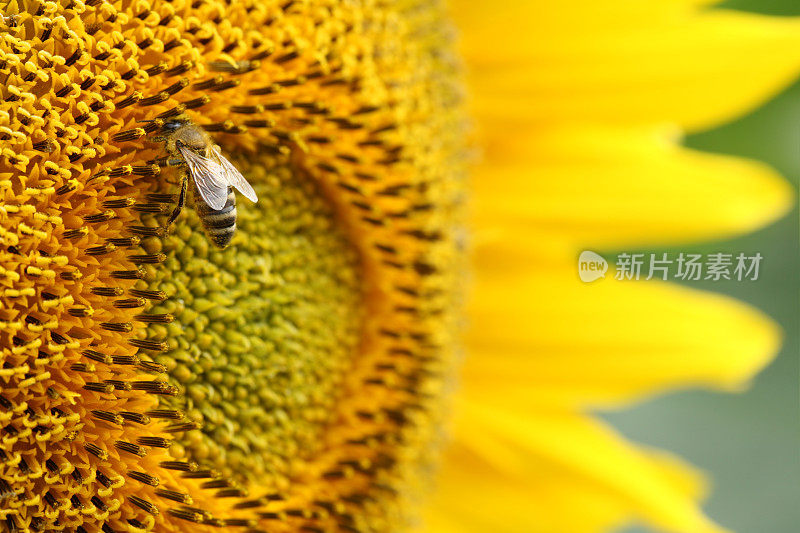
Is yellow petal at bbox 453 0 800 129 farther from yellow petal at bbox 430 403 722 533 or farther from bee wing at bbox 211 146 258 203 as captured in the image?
bee wing at bbox 211 146 258 203

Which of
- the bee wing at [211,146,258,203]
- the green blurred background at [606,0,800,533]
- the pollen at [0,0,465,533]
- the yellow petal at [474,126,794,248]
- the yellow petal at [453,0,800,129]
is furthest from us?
the green blurred background at [606,0,800,533]

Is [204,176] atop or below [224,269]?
atop

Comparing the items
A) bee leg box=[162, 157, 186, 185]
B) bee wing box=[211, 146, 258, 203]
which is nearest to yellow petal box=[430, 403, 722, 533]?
bee wing box=[211, 146, 258, 203]

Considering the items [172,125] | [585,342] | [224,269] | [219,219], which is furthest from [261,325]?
[585,342]

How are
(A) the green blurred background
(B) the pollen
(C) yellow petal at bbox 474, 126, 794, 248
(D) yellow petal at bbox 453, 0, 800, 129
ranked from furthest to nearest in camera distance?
(A) the green blurred background → (C) yellow petal at bbox 474, 126, 794, 248 → (D) yellow petal at bbox 453, 0, 800, 129 → (B) the pollen

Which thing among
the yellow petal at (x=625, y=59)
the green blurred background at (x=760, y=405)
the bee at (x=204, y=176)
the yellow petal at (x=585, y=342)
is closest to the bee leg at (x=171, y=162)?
the bee at (x=204, y=176)

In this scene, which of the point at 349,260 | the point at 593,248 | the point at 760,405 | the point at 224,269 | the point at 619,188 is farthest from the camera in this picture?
the point at 760,405

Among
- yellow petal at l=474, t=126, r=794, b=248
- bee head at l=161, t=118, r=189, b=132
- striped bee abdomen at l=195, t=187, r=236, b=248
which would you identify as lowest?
striped bee abdomen at l=195, t=187, r=236, b=248

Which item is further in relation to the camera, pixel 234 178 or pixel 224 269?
pixel 224 269

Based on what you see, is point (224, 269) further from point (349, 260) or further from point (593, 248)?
point (593, 248)
